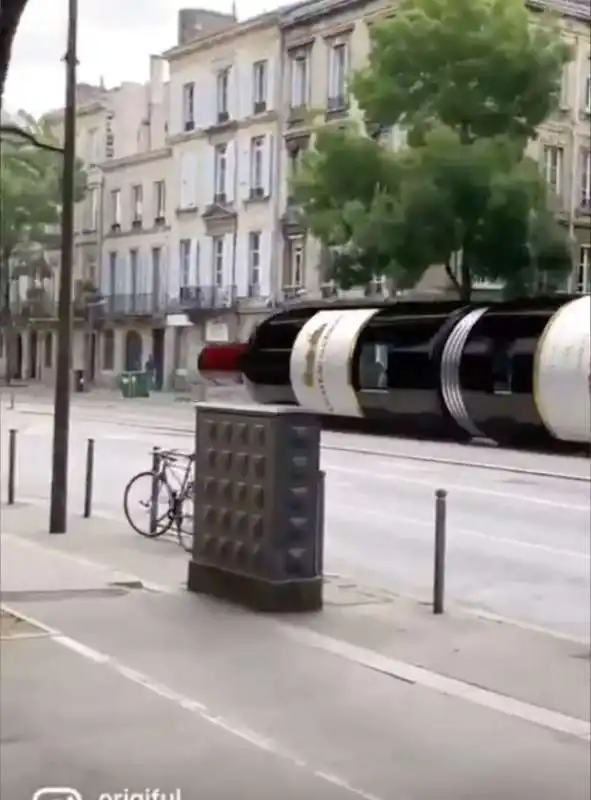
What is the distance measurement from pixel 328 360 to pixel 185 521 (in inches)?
171

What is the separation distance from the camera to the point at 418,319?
4.25ft

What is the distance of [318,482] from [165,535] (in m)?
1.49

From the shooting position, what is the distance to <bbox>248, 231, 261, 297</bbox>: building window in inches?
126

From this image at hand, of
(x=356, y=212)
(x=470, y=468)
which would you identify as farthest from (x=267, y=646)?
(x=470, y=468)

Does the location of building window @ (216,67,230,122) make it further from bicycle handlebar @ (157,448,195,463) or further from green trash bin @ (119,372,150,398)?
bicycle handlebar @ (157,448,195,463)

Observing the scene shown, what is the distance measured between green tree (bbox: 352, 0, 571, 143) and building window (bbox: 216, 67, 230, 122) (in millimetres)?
826

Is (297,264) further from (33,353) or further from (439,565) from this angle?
(33,353)

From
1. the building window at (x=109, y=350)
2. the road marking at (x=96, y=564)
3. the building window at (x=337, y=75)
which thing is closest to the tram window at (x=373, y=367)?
the building window at (x=337, y=75)

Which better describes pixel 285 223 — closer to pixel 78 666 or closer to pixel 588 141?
pixel 588 141

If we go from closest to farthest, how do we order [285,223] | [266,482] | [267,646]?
[285,223] → [267,646] → [266,482]

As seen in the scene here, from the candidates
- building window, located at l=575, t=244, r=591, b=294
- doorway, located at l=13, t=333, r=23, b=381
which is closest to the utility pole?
doorway, located at l=13, t=333, r=23, b=381

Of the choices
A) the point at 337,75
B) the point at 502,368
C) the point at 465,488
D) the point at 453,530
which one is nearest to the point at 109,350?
the point at 337,75

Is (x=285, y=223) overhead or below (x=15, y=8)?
below

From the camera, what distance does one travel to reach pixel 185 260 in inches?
142
